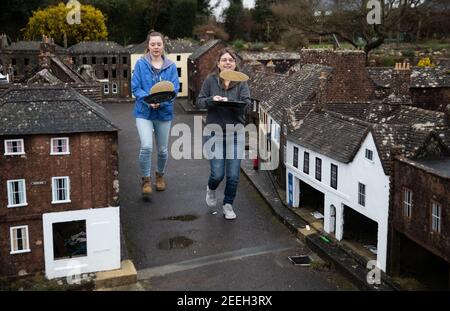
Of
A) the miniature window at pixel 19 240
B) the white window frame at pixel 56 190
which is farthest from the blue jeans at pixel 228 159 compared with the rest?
the miniature window at pixel 19 240

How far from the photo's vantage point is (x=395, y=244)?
18.7 meters

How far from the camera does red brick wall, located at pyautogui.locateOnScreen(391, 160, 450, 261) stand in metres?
16.4

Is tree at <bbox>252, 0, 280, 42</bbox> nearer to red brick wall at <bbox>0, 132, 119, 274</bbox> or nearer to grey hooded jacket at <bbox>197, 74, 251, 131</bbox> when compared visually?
grey hooded jacket at <bbox>197, 74, 251, 131</bbox>

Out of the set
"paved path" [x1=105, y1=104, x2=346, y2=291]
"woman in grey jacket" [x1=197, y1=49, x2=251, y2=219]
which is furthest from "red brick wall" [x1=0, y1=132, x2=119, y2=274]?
"woman in grey jacket" [x1=197, y1=49, x2=251, y2=219]

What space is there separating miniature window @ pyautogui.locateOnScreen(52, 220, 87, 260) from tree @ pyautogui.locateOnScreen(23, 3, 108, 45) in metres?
59.0

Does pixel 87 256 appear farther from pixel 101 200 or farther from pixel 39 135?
pixel 39 135

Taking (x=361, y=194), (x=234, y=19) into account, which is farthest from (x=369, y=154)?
(x=234, y=19)

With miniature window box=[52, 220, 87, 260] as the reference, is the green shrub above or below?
above

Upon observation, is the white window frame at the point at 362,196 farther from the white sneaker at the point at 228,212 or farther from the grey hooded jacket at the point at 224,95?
the grey hooded jacket at the point at 224,95

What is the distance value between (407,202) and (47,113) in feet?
37.0

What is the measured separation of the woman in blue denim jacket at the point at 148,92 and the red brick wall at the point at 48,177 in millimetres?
2578

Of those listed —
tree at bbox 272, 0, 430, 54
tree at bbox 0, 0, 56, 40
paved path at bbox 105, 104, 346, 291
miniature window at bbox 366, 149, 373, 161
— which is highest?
tree at bbox 0, 0, 56, 40

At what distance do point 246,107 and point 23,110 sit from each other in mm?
6759
